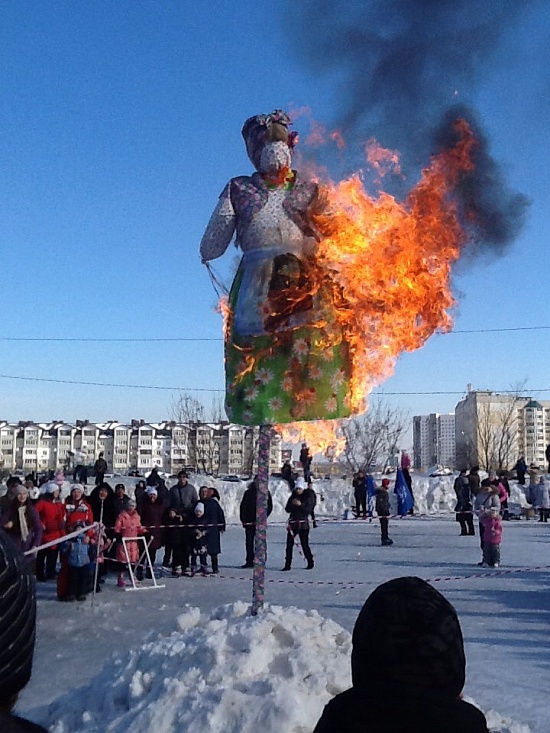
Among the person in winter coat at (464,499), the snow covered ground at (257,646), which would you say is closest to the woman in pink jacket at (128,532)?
the snow covered ground at (257,646)

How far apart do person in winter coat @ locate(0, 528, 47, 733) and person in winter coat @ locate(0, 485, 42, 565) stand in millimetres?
10181

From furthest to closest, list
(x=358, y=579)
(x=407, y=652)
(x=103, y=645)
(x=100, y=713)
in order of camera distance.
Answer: (x=358, y=579), (x=103, y=645), (x=100, y=713), (x=407, y=652)

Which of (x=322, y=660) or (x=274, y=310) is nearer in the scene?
(x=322, y=660)

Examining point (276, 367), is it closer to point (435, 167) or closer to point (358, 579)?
point (435, 167)

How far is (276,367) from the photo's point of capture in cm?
745

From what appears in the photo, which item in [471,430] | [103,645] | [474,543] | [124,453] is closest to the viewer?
[103,645]

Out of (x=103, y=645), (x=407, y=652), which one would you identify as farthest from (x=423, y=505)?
(x=407, y=652)

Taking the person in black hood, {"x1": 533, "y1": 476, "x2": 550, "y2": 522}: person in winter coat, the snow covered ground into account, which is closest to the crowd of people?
the snow covered ground

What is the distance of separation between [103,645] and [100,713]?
12.0 ft

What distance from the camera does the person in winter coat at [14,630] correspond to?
4.52ft

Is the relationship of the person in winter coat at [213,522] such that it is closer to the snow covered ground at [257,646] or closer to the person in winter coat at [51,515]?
the snow covered ground at [257,646]

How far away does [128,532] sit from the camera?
42.4 ft

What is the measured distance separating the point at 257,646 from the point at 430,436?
136288mm

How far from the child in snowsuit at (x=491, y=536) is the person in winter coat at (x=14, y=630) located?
13.6 m
